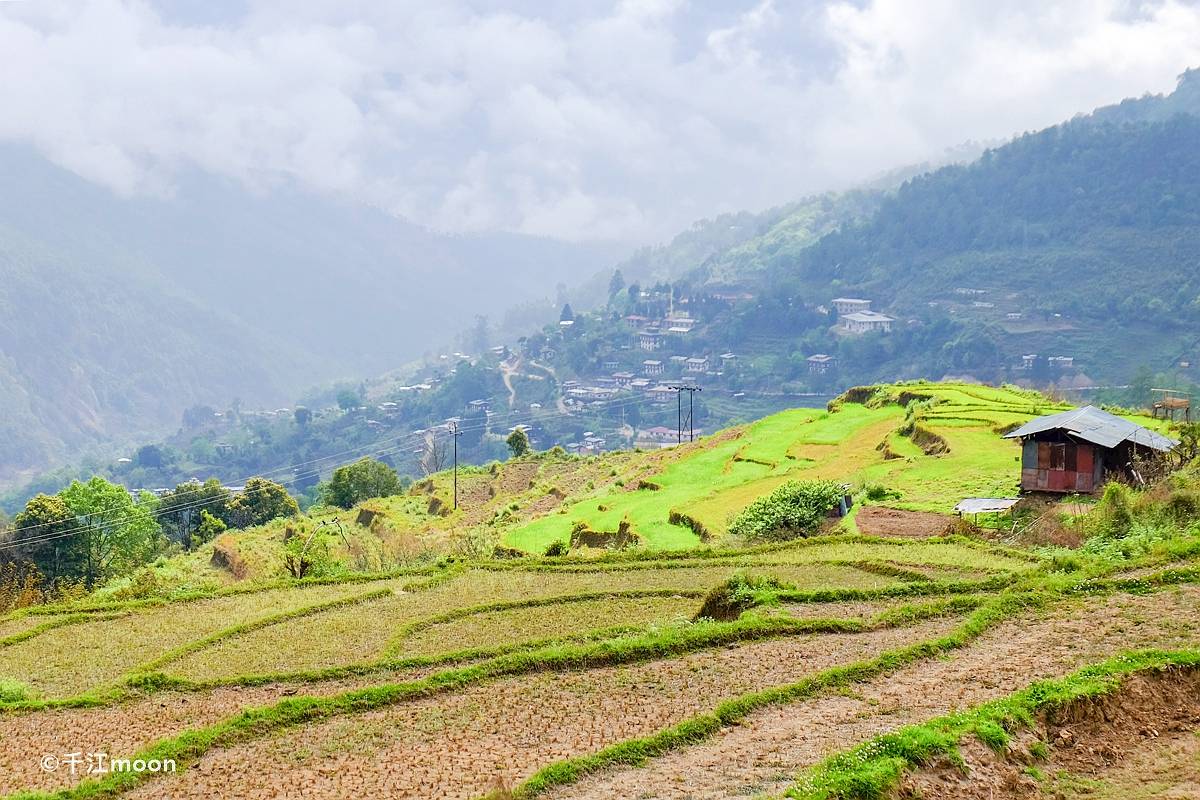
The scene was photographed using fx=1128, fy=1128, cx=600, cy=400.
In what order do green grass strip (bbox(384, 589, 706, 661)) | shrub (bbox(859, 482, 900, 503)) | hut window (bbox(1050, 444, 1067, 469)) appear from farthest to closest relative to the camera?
shrub (bbox(859, 482, 900, 503)), hut window (bbox(1050, 444, 1067, 469)), green grass strip (bbox(384, 589, 706, 661))

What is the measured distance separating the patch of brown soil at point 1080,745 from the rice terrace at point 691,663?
1.3 inches

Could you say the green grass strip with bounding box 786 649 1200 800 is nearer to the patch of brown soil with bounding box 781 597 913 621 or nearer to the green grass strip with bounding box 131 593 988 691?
the green grass strip with bounding box 131 593 988 691

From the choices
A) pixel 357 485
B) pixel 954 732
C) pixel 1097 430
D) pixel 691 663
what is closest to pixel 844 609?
pixel 691 663

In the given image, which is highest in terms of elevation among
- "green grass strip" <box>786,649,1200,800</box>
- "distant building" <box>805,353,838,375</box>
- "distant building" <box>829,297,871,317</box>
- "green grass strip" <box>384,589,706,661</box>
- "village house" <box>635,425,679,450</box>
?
"distant building" <box>829,297,871,317</box>

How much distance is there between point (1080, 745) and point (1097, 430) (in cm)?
1900

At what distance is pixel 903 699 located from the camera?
549 inches

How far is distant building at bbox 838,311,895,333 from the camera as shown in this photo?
5315 inches

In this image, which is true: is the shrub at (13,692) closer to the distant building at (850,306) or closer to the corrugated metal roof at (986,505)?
the corrugated metal roof at (986,505)

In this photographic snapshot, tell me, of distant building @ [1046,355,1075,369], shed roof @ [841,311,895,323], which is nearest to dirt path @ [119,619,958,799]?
distant building @ [1046,355,1075,369]

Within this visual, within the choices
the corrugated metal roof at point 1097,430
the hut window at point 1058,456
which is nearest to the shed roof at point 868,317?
the corrugated metal roof at point 1097,430

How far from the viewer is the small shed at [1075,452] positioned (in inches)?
1117

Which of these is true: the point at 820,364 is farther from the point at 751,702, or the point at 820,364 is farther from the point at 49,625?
the point at 751,702

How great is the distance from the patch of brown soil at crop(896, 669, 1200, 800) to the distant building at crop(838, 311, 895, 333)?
12483cm

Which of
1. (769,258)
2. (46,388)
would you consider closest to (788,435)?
(769,258)
